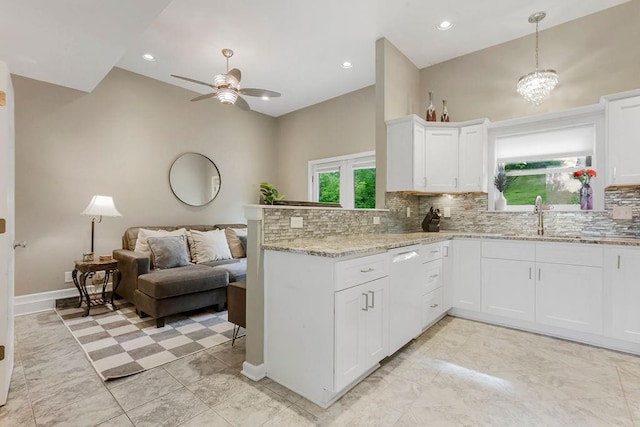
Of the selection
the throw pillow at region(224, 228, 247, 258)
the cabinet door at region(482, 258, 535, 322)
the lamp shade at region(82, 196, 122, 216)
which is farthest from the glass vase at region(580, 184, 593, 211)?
the lamp shade at region(82, 196, 122, 216)

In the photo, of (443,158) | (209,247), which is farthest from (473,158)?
(209,247)

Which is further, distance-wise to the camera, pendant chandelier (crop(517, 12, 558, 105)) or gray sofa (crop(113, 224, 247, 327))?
pendant chandelier (crop(517, 12, 558, 105))

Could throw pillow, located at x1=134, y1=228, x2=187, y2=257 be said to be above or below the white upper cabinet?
below

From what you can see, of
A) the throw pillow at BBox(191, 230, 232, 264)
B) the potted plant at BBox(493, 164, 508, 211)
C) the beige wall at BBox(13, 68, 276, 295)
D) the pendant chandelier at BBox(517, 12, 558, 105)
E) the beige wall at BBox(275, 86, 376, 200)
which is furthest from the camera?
the beige wall at BBox(275, 86, 376, 200)

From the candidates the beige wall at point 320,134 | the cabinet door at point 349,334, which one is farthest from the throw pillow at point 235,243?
the cabinet door at point 349,334

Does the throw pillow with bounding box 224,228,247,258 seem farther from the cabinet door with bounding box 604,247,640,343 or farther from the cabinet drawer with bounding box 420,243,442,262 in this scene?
the cabinet door with bounding box 604,247,640,343

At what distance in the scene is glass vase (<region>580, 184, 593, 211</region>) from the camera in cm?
297

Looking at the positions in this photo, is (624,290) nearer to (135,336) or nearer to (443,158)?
(443,158)

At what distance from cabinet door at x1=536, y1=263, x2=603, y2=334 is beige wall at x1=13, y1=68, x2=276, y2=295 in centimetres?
450

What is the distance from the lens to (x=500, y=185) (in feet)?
11.6

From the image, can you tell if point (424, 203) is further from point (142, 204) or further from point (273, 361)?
point (142, 204)

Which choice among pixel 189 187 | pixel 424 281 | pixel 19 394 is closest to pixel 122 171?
pixel 189 187

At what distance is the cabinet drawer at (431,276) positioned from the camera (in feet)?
8.70

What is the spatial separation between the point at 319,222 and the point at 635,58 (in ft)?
A: 11.3
